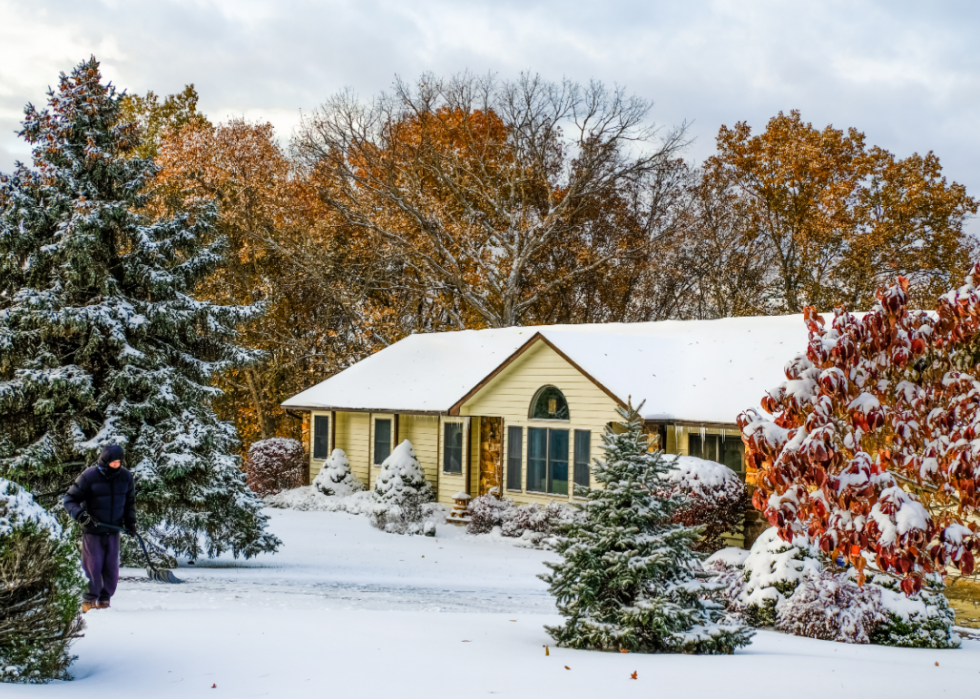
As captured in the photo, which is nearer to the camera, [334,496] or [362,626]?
[362,626]

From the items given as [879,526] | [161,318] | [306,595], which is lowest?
[306,595]

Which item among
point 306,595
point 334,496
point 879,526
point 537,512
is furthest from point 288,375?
point 879,526

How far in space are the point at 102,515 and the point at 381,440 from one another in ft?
57.5

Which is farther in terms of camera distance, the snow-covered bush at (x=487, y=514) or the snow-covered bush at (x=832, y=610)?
the snow-covered bush at (x=487, y=514)

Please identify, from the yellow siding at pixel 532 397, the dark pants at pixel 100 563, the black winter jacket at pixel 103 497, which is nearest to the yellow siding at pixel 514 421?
the yellow siding at pixel 532 397

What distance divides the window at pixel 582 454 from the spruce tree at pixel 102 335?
8106mm

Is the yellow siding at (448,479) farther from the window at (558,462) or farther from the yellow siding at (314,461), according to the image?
the yellow siding at (314,461)

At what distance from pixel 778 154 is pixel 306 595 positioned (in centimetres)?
2833

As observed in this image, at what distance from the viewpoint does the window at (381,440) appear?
89.3ft

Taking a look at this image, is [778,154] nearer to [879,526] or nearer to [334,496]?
[334,496]

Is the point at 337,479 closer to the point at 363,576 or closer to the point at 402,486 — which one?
the point at 402,486

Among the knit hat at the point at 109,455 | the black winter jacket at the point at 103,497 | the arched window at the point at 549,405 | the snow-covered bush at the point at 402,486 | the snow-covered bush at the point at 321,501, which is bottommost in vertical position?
the snow-covered bush at the point at 321,501

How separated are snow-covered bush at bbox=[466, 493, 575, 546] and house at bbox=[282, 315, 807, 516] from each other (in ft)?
2.36

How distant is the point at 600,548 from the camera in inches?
355
